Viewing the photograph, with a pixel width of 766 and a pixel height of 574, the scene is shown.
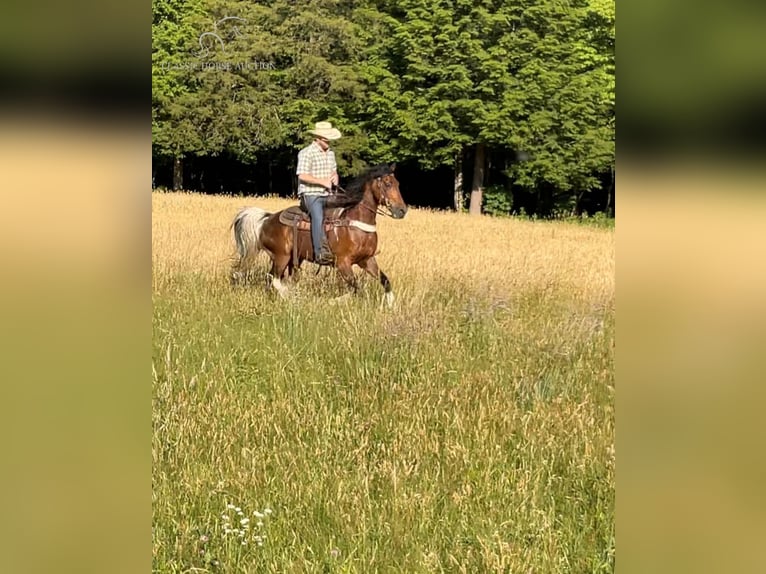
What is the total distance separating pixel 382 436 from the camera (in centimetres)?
346

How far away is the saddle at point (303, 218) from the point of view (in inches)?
299

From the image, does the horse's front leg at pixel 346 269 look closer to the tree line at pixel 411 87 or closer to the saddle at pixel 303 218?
the saddle at pixel 303 218

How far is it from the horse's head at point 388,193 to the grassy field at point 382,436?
1245mm

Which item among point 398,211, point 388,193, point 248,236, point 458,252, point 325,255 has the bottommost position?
point 458,252

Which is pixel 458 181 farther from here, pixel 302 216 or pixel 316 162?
pixel 316 162

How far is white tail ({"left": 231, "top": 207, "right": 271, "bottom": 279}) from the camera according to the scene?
8125 millimetres

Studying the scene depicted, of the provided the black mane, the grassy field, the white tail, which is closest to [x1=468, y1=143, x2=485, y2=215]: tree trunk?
the white tail

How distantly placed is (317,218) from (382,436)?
14.6ft

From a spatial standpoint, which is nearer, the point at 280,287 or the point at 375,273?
the point at 280,287

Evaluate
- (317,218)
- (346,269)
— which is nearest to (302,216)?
(317,218)
